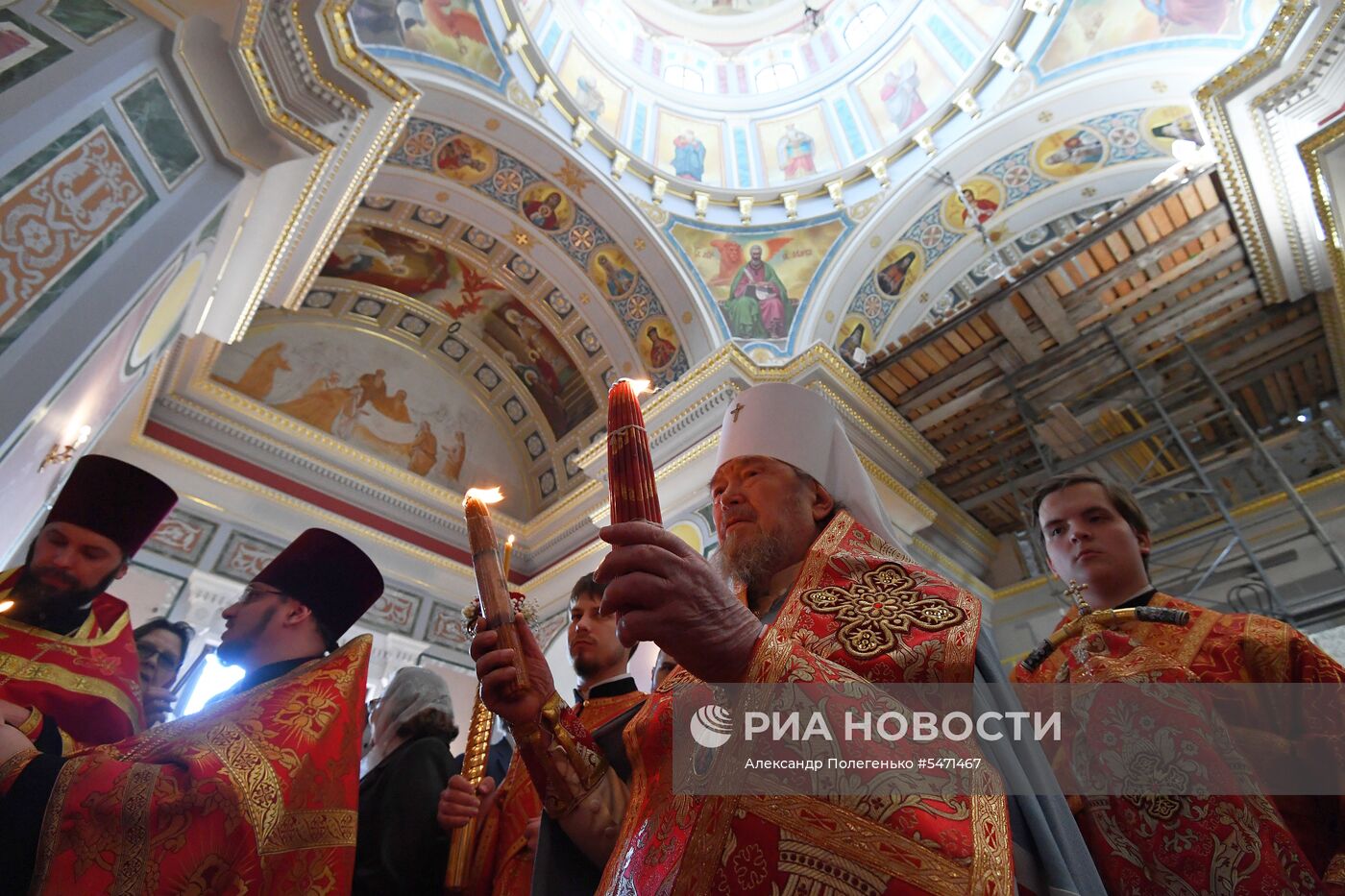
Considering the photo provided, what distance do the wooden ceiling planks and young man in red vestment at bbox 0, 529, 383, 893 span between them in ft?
18.1

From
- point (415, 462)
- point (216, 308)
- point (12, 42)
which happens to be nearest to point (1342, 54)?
point (12, 42)

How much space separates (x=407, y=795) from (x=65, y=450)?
4375 millimetres

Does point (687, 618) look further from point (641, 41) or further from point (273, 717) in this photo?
point (641, 41)

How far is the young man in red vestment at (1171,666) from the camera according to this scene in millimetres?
1259

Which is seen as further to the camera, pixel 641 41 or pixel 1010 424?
pixel 641 41

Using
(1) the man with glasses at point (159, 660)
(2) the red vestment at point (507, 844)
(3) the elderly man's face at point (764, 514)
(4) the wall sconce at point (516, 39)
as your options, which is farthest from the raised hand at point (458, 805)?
(4) the wall sconce at point (516, 39)

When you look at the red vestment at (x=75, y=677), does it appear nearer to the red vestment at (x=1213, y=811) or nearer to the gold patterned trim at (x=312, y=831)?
the gold patterned trim at (x=312, y=831)

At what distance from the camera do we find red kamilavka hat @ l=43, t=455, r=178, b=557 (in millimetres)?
2180

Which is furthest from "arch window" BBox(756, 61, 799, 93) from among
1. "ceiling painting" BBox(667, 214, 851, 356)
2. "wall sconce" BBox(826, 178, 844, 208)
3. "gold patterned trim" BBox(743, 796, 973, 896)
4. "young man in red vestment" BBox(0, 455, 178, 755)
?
"gold patterned trim" BBox(743, 796, 973, 896)

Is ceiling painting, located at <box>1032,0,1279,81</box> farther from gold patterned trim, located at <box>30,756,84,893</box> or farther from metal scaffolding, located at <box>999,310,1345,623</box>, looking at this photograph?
gold patterned trim, located at <box>30,756,84,893</box>

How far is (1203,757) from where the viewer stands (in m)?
1.35

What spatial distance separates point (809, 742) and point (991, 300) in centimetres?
563

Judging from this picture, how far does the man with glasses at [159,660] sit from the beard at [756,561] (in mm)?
3014

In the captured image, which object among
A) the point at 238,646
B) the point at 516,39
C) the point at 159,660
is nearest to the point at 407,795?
the point at 238,646
